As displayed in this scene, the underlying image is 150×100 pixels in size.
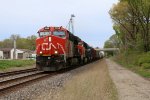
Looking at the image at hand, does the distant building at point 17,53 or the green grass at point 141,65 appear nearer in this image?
the green grass at point 141,65

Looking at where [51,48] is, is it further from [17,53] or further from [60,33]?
[17,53]

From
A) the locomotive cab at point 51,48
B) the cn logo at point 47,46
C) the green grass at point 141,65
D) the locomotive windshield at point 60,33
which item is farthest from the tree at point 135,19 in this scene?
the cn logo at point 47,46

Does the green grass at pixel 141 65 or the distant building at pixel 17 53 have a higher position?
the distant building at pixel 17 53

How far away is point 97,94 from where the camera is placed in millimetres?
14992

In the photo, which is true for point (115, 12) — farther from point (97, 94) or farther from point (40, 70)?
point (97, 94)

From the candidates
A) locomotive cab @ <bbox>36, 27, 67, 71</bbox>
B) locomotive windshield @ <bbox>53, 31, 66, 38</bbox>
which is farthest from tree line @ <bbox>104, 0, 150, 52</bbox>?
locomotive cab @ <bbox>36, 27, 67, 71</bbox>

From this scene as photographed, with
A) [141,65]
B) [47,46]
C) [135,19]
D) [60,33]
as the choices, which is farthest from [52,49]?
[135,19]

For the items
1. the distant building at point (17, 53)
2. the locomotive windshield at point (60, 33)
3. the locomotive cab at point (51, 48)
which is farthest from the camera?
the distant building at point (17, 53)

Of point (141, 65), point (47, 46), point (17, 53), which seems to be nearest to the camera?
point (47, 46)

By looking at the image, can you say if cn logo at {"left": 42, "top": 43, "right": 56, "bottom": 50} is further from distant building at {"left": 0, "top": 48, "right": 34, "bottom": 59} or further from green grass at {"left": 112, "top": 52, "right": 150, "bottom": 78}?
distant building at {"left": 0, "top": 48, "right": 34, "bottom": 59}

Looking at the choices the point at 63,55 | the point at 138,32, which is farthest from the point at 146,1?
the point at 63,55

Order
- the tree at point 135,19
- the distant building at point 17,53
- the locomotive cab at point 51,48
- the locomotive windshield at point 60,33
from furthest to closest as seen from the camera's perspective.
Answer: the distant building at point 17,53
the tree at point 135,19
the locomotive windshield at point 60,33
the locomotive cab at point 51,48

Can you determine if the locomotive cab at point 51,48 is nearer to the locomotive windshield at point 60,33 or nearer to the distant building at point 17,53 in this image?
the locomotive windshield at point 60,33

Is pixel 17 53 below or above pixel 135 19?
below
